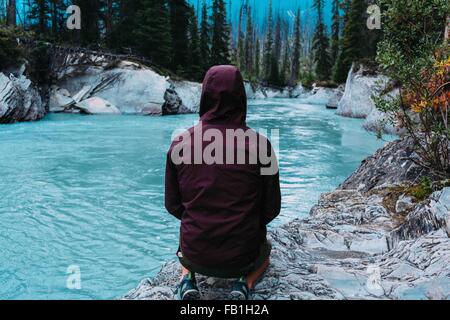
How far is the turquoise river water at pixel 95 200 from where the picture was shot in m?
4.43

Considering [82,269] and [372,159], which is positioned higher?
[372,159]

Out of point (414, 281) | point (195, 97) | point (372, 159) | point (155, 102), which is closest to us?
point (414, 281)

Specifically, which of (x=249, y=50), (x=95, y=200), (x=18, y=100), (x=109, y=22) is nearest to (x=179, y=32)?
(x=109, y=22)

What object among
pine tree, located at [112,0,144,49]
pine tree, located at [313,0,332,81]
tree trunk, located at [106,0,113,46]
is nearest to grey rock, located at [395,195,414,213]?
pine tree, located at [112,0,144,49]

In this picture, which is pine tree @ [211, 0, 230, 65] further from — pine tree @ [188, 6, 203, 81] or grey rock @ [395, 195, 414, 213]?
grey rock @ [395, 195, 414, 213]

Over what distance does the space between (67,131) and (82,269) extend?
11.9 meters

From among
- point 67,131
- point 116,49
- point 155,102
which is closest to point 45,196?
point 67,131

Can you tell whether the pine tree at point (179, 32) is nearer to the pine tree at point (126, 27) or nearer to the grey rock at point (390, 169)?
the pine tree at point (126, 27)

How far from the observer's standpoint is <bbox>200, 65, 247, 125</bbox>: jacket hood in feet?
7.98

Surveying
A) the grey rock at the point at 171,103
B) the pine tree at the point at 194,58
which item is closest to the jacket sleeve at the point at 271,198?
the grey rock at the point at 171,103

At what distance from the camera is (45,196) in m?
7.28

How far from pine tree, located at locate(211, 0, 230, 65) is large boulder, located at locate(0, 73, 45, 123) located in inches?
958

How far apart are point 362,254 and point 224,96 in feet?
7.50

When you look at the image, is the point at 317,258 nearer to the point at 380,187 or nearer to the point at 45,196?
the point at 380,187
